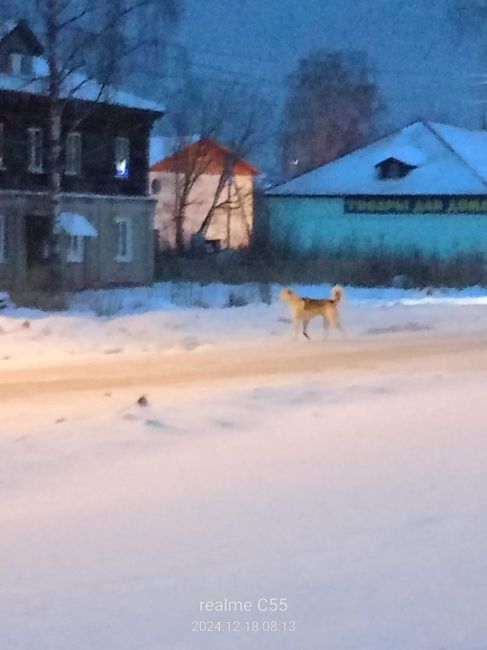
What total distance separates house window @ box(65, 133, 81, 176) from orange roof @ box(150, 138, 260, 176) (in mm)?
26249

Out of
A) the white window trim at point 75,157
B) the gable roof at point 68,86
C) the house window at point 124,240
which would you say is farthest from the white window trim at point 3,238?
the house window at point 124,240

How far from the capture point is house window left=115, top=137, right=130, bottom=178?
3938cm

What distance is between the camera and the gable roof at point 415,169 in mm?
49750

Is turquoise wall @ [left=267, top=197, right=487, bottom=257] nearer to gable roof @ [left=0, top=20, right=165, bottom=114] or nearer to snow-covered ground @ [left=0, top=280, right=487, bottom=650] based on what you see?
gable roof @ [left=0, top=20, right=165, bottom=114]

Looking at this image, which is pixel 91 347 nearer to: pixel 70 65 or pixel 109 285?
pixel 70 65

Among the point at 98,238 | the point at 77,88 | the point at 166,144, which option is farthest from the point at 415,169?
the point at 166,144

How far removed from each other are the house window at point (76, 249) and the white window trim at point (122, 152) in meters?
2.63

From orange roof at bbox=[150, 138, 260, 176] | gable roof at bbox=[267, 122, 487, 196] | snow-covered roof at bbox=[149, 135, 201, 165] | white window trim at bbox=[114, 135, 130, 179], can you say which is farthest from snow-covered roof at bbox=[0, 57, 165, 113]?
snow-covered roof at bbox=[149, 135, 201, 165]

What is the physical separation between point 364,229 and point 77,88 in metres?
24.9

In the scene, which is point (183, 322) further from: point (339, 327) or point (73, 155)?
point (73, 155)

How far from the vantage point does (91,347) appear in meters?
18.6

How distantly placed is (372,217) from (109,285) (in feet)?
51.3

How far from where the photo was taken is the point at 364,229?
167ft

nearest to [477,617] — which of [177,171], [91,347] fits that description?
[91,347]
